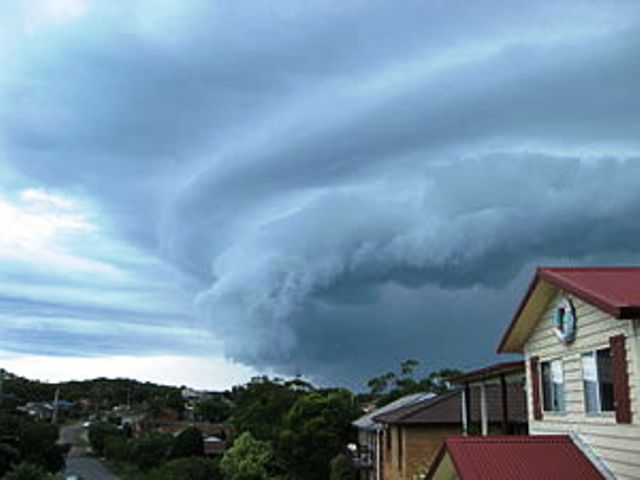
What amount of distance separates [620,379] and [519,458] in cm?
244

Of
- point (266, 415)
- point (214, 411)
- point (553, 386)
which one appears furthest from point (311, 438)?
point (214, 411)

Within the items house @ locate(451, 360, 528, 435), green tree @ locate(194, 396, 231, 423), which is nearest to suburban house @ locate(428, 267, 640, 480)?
house @ locate(451, 360, 528, 435)

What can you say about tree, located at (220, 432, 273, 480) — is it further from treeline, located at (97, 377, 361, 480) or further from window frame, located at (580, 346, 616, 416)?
window frame, located at (580, 346, 616, 416)

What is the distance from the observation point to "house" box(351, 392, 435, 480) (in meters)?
36.8

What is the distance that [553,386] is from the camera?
16219mm

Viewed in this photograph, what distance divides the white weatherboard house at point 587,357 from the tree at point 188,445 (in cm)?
4947

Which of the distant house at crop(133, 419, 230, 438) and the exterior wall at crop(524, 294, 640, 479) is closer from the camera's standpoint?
the exterior wall at crop(524, 294, 640, 479)

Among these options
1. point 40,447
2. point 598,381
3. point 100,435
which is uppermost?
point 598,381

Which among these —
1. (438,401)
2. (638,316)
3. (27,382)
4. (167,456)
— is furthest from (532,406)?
(27,382)

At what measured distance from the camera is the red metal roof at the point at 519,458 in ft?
44.4

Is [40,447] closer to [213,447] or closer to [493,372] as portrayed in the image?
[213,447]

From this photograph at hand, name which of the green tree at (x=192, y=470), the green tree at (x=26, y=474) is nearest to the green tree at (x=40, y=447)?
the green tree at (x=192, y=470)

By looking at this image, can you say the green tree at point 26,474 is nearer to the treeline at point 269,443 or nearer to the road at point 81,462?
the treeline at point 269,443

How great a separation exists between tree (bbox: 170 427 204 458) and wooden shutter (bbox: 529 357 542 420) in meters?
49.3
